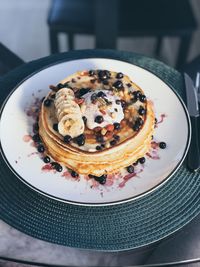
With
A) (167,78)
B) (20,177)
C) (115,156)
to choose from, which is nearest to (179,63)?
(167,78)

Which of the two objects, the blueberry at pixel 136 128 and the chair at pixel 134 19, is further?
the chair at pixel 134 19

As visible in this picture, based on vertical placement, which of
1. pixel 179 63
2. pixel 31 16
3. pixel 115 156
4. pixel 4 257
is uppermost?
pixel 115 156

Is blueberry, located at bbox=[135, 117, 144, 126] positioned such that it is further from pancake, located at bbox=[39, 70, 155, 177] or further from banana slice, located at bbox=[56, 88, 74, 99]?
banana slice, located at bbox=[56, 88, 74, 99]

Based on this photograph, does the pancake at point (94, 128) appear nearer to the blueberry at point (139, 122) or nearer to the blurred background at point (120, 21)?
the blueberry at point (139, 122)

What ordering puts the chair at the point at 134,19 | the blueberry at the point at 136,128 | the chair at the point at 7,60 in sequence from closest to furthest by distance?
the blueberry at the point at 136,128 < the chair at the point at 7,60 < the chair at the point at 134,19

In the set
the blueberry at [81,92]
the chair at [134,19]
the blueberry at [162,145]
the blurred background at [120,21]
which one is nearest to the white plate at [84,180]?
the blueberry at [162,145]

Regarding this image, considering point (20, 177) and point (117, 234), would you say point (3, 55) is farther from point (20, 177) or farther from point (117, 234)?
point (117, 234)

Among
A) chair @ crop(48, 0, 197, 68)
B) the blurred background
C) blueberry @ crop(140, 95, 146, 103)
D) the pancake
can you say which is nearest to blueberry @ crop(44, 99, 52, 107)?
the pancake
